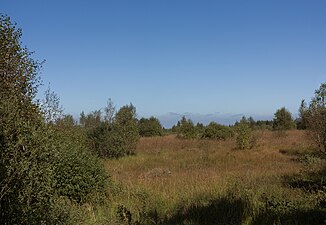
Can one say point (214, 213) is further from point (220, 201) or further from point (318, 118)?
point (318, 118)

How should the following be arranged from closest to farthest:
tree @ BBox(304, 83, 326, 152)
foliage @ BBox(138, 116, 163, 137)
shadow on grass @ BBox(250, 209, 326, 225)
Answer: shadow on grass @ BBox(250, 209, 326, 225) → tree @ BBox(304, 83, 326, 152) → foliage @ BBox(138, 116, 163, 137)

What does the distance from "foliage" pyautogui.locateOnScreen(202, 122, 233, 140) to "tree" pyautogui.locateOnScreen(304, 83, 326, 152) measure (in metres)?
17.1

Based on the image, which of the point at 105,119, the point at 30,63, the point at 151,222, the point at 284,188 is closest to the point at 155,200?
the point at 151,222

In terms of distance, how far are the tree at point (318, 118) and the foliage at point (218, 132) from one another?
56.0 feet

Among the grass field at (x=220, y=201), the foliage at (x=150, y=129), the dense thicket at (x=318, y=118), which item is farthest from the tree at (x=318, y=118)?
the foliage at (x=150, y=129)

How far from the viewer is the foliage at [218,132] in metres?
35.3

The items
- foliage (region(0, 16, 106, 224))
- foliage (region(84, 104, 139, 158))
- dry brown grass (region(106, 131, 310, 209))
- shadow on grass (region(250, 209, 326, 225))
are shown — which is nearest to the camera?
foliage (region(0, 16, 106, 224))

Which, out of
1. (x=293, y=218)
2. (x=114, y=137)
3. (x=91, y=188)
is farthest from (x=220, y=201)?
(x=114, y=137)

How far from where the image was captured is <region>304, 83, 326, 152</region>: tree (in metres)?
16.6

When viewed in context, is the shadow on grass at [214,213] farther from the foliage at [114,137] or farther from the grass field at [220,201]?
the foliage at [114,137]

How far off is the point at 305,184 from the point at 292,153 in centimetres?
1213

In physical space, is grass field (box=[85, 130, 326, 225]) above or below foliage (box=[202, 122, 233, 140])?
below

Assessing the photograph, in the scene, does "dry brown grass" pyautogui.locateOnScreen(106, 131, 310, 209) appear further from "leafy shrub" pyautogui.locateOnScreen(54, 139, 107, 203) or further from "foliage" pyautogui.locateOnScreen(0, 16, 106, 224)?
"foliage" pyautogui.locateOnScreen(0, 16, 106, 224)

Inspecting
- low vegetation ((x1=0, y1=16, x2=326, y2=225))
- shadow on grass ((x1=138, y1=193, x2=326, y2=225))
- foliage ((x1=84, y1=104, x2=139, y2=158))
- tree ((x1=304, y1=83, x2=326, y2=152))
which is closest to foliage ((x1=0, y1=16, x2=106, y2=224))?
low vegetation ((x1=0, y1=16, x2=326, y2=225))
